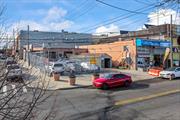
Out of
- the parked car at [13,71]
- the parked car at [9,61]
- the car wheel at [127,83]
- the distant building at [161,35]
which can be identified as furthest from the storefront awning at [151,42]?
the parked car at [9,61]

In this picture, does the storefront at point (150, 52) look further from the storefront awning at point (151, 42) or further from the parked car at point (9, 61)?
the parked car at point (9, 61)

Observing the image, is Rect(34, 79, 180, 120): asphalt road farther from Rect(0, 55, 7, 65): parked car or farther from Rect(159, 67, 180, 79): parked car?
Rect(159, 67, 180, 79): parked car

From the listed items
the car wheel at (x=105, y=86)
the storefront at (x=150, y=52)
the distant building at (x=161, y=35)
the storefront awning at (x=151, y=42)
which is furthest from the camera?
the distant building at (x=161, y=35)

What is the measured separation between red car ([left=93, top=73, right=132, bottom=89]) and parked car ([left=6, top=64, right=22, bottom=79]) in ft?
96.6

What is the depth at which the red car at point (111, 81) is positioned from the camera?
116 feet

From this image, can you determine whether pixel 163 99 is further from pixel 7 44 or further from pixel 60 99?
pixel 7 44

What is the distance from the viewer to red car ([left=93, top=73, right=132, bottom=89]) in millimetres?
35500

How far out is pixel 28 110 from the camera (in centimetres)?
540

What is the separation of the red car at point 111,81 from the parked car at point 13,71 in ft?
96.6

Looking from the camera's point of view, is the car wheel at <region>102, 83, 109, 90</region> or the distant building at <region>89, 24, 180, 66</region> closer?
the car wheel at <region>102, 83, 109, 90</region>

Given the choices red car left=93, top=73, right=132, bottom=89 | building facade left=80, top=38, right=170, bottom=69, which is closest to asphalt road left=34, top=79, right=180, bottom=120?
red car left=93, top=73, right=132, bottom=89

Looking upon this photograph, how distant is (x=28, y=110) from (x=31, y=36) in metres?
90.7

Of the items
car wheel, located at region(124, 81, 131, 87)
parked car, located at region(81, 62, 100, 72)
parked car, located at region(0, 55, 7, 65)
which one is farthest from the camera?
parked car, located at region(81, 62, 100, 72)

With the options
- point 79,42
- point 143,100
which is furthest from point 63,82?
point 79,42
